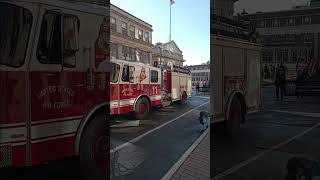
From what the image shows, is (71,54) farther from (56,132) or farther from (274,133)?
(274,133)

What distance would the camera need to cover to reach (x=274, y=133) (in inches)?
93.1

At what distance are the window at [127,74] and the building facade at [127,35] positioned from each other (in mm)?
45

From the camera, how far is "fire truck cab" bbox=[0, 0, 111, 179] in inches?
62.7

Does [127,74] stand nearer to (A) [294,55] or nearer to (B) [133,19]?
(B) [133,19]

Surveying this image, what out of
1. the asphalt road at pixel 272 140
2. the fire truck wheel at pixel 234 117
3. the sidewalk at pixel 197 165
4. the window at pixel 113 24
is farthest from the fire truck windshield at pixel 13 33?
the asphalt road at pixel 272 140

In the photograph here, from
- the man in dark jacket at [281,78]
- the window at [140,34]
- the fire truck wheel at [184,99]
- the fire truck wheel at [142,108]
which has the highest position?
the window at [140,34]

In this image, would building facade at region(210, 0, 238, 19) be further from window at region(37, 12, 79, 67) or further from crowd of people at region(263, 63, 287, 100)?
window at region(37, 12, 79, 67)

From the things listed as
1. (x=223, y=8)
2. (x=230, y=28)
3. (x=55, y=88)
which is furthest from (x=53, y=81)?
(x=230, y=28)

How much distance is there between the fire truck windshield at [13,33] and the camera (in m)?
1.56

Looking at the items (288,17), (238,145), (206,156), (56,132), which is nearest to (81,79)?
(56,132)

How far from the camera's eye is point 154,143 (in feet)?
5.40

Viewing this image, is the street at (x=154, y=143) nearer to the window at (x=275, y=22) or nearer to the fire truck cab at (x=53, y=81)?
the fire truck cab at (x=53, y=81)

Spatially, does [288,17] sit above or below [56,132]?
above

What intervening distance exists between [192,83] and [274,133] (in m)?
0.82
